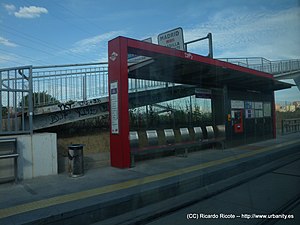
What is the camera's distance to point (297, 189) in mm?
6152

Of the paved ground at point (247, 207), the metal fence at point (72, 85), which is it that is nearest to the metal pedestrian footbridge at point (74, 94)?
the metal fence at point (72, 85)

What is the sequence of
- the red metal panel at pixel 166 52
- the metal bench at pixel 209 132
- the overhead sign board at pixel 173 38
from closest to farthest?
the red metal panel at pixel 166 52, the overhead sign board at pixel 173 38, the metal bench at pixel 209 132

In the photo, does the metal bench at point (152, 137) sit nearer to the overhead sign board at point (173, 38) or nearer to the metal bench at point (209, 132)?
the metal bench at point (209, 132)

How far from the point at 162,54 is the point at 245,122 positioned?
7.26 meters

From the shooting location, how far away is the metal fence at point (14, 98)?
6504 millimetres

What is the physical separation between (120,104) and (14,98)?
8.72 feet

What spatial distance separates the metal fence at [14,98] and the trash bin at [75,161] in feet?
3.80

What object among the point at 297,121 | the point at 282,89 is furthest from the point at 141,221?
the point at 297,121

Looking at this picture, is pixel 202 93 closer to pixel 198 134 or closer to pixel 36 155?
pixel 198 134

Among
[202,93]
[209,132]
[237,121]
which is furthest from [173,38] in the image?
[237,121]

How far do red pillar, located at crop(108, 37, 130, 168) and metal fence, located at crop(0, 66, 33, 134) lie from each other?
2.21 m

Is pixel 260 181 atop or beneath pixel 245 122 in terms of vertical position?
beneath

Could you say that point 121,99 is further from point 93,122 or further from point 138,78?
point 93,122

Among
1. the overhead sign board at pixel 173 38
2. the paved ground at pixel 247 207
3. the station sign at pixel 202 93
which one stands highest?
the overhead sign board at pixel 173 38
